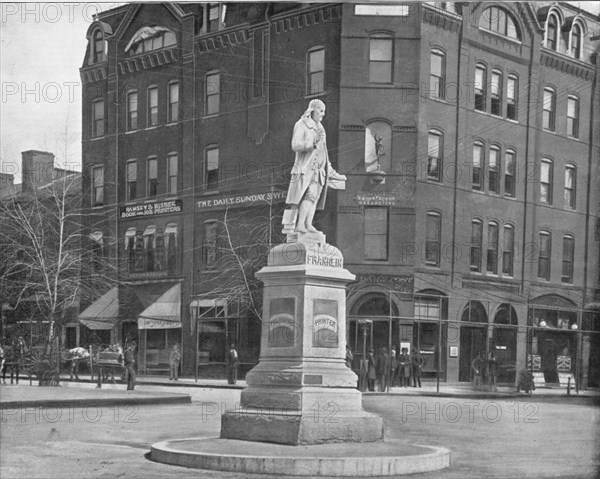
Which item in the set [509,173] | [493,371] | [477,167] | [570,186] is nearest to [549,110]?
[509,173]

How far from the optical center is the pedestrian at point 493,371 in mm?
17625

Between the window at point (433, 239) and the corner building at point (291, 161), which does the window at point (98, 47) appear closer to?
the corner building at point (291, 161)

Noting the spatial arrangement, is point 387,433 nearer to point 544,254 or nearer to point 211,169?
point 544,254

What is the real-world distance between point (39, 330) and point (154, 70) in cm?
529

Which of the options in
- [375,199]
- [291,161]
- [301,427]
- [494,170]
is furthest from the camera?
[375,199]

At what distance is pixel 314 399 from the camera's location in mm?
12836

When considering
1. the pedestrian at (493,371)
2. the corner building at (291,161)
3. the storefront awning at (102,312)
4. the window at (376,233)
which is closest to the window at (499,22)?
the corner building at (291,161)

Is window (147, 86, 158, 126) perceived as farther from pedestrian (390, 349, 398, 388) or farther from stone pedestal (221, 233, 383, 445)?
pedestrian (390, 349, 398, 388)

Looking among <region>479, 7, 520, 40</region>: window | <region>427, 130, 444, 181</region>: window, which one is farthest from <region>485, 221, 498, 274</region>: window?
<region>479, 7, 520, 40</region>: window

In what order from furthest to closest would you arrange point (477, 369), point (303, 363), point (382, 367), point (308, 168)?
point (382, 367) → point (477, 369) → point (308, 168) → point (303, 363)

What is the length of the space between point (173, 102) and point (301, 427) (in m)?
7.50

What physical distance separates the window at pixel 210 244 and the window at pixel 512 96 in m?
6.11

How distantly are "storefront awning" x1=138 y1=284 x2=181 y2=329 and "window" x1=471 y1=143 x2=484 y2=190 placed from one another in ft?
20.8

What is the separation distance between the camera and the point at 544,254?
17.5m
